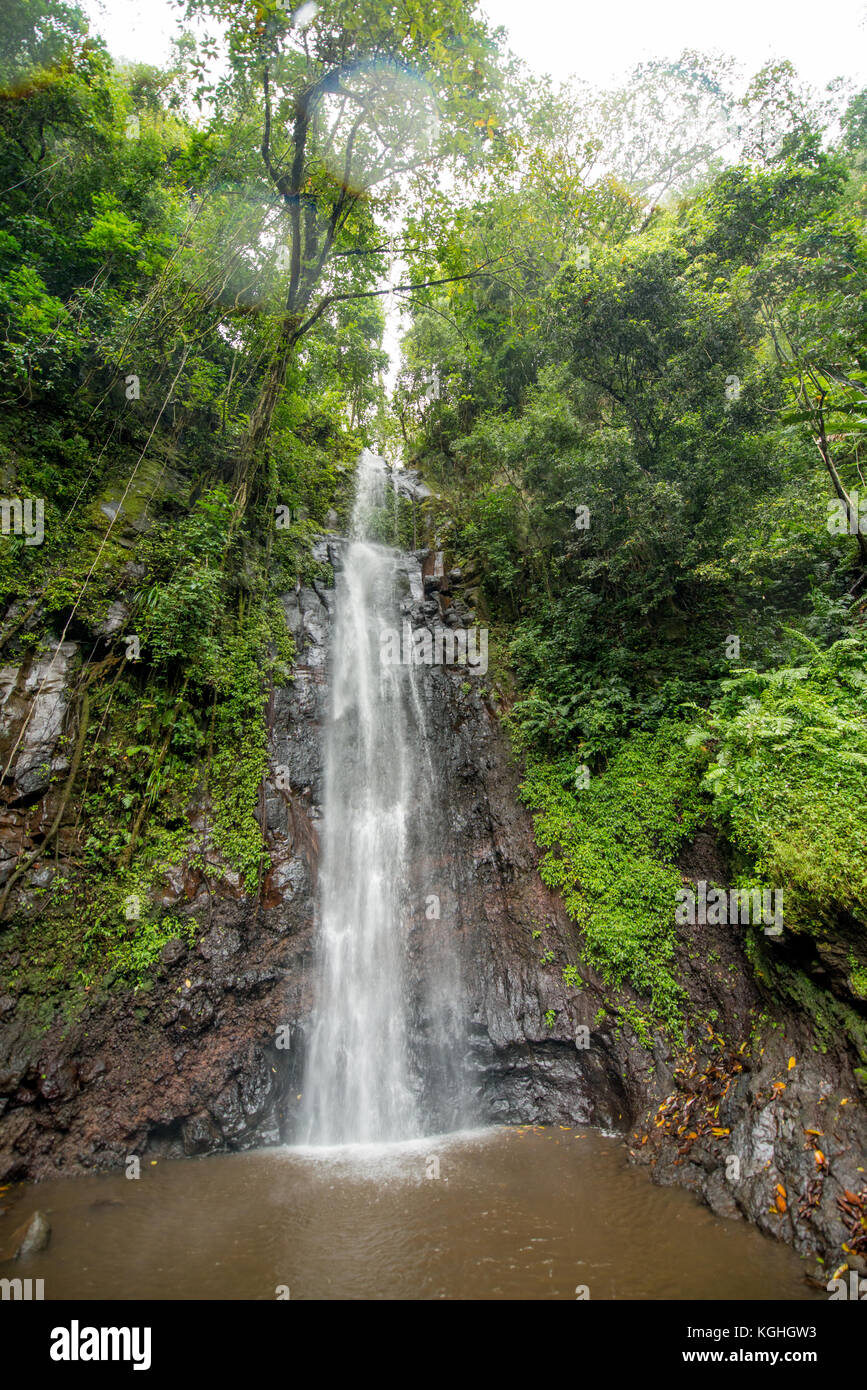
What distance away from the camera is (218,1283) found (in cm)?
369

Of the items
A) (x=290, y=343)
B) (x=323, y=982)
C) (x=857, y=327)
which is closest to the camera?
(x=323, y=982)

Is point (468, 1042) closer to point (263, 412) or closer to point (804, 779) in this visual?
point (804, 779)

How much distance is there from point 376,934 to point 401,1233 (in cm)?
376

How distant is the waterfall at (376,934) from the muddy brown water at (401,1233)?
38.2 inches

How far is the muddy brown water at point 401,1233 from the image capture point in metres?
3.65

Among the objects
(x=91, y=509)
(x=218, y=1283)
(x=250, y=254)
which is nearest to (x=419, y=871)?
(x=218, y=1283)

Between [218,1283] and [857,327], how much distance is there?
510 inches

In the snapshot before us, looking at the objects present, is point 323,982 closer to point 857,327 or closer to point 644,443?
point 644,443

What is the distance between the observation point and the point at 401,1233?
4.20 meters

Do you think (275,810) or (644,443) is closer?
(275,810)

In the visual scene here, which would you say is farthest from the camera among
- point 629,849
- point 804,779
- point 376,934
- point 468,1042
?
point 376,934

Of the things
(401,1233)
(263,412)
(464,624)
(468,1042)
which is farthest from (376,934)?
(263,412)
